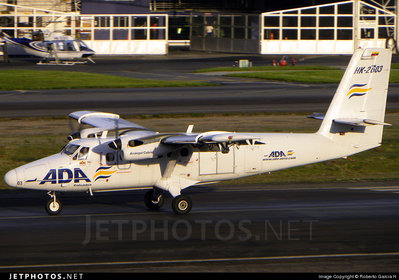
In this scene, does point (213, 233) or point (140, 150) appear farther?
point (140, 150)

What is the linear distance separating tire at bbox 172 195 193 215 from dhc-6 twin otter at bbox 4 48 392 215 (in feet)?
0.11

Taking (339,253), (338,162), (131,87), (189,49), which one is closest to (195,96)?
(131,87)

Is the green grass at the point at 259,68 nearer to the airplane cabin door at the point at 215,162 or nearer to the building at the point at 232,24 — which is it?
the building at the point at 232,24

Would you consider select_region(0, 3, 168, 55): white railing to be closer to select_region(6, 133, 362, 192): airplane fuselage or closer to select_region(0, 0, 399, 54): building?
select_region(0, 0, 399, 54): building

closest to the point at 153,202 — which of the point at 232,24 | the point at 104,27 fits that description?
the point at 104,27

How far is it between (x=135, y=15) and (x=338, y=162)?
56934 mm

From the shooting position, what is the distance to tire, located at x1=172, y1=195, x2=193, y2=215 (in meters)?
20.3

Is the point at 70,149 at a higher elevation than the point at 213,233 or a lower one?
higher

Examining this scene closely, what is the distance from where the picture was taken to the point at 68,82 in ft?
183

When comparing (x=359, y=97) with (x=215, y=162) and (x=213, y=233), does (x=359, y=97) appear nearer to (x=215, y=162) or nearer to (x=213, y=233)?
(x=215, y=162)

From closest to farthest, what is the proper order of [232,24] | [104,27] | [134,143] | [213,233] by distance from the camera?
1. [213,233]
2. [134,143]
3. [104,27]
4. [232,24]

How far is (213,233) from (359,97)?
7.87m

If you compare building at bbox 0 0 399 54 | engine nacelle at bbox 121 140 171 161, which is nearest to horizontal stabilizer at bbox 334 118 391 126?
engine nacelle at bbox 121 140 171 161

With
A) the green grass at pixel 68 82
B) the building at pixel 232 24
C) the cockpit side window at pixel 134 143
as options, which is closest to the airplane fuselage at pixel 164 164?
the cockpit side window at pixel 134 143
